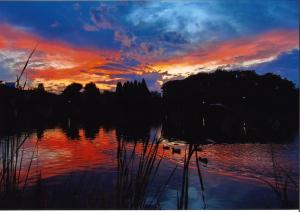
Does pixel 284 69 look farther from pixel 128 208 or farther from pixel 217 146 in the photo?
pixel 128 208

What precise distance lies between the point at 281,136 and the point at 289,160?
14.1ft

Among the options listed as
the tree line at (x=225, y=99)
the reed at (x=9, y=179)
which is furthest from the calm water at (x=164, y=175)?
the tree line at (x=225, y=99)

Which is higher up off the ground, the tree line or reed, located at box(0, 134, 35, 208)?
the tree line

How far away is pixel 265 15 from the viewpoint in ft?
24.4

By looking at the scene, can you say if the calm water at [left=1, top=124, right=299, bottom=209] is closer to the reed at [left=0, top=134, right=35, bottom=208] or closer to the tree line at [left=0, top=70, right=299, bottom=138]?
the reed at [left=0, top=134, right=35, bottom=208]

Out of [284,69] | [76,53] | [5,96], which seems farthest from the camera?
[284,69]

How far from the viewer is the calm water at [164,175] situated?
343 cm

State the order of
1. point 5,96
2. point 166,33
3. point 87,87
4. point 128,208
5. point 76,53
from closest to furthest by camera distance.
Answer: point 128,208 < point 5,96 < point 166,33 < point 76,53 < point 87,87

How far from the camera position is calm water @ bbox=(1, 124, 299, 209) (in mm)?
3430

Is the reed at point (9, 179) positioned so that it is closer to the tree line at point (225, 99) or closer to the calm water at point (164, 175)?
the calm water at point (164, 175)

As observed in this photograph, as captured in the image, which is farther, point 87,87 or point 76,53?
point 87,87

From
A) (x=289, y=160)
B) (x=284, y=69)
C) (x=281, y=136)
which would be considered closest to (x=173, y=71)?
A: (x=284, y=69)

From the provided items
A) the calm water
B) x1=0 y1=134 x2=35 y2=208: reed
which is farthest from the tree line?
x1=0 y1=134 x2=35 y2=208: reed

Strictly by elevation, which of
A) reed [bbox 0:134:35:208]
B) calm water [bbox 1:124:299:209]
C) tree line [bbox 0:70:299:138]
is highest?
tree line [bbox 0:70:299:138]
